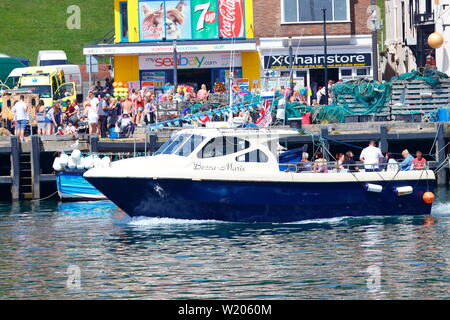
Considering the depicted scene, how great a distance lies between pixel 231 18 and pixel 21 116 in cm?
1422

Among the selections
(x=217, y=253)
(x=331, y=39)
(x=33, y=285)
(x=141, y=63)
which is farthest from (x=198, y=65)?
(x=33, y=285)

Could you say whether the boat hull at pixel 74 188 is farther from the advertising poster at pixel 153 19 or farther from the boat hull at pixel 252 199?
the advertising poster at pixel 153 19

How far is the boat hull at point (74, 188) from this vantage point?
3403 cm

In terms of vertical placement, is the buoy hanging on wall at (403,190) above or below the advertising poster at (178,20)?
below

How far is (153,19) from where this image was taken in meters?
47.7

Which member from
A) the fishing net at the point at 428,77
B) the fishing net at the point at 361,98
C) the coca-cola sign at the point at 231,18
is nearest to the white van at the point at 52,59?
the coca-cola sign at the point at 231,18

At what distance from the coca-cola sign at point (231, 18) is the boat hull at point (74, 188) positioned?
1536 centimetres

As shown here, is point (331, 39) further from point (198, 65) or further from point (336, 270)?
point (336, 270)

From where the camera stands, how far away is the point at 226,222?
27156 mm

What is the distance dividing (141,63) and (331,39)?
8.57 metres

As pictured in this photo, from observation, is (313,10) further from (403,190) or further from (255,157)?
(255,157)

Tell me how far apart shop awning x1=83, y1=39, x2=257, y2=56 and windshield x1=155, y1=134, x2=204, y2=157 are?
19536 mm

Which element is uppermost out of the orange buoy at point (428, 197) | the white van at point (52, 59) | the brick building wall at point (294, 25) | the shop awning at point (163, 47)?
the brick building wall at point (294, 25)
